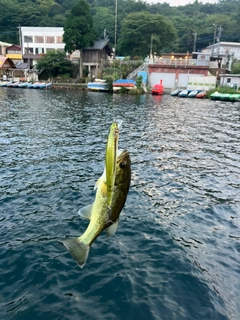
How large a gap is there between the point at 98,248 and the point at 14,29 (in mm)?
126792

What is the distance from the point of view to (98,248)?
7.42 meters

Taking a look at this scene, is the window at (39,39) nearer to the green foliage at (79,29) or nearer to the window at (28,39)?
the window at (28,39)

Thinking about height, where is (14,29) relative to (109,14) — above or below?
below

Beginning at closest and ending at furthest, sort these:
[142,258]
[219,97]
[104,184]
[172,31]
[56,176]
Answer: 1. [104,184]
2. [142,258]
3. [56,176]
4. [219,97]
5. [172,31]

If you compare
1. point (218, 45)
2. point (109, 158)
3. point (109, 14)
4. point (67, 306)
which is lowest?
point (67, 306)

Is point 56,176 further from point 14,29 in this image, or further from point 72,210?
point 14,29

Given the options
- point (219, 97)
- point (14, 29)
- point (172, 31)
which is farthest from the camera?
point (14, 29)

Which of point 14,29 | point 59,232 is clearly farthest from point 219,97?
point 14,29

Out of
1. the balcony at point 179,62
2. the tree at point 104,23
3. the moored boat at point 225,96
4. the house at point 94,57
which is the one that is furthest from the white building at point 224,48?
the moored boat at point 225,96

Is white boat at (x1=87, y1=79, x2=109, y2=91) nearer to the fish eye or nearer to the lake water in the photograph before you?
the lake water

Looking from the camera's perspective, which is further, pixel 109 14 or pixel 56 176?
pixel 109 14

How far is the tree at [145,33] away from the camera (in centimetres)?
8094

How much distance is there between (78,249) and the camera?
3.63 m

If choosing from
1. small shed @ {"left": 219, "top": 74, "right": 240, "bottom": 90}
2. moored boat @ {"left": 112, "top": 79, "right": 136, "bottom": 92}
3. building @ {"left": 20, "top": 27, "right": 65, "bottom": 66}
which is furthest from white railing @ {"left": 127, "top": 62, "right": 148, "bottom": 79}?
building @ {"left": 20, "top": 27, "right": 65, "bottom": 66}
